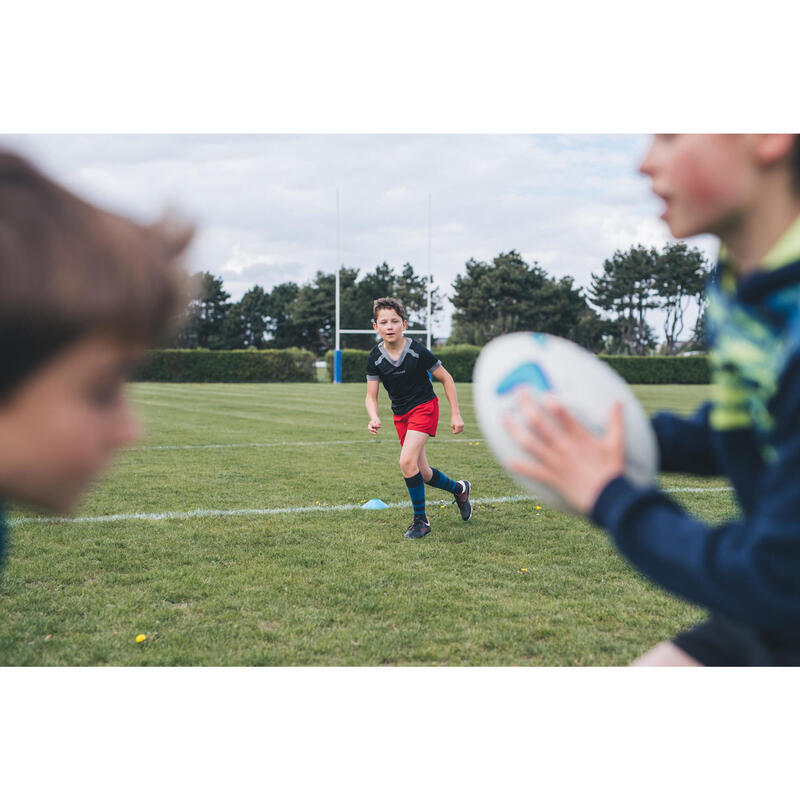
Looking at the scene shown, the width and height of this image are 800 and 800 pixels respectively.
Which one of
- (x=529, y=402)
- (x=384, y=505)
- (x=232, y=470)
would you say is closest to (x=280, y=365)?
(x=232, y=470)

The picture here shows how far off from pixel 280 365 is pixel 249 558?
91.0 feet

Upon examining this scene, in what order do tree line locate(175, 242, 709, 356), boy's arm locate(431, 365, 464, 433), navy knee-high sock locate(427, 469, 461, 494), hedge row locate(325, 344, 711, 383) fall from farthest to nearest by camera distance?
tree line locate(175, 242, 709, 356)
hedge row locate(325, 344, 711, 383)
boy's arm locate(431, 365, 464, 433)
navy knee-high sock locate(427, 469, 461, 494)

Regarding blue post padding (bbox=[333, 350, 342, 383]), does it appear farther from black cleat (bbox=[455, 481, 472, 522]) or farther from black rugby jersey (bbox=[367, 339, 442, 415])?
black cleat (bbox=[455, 481, 472, 522])

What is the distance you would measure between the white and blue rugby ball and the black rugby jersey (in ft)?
15.0

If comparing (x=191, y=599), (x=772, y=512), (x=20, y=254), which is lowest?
(x=191, y=599)

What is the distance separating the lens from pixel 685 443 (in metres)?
1.58

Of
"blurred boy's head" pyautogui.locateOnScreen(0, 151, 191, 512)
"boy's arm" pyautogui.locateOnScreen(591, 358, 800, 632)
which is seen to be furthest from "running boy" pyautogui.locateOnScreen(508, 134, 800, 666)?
"blurred boy's head" pyautogui.locateOnScreen(0, 151, 191, 512)

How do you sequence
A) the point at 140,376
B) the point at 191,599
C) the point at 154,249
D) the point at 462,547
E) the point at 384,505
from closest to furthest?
1. the point at 154,249
2. the point at 191,599
3. the point at 462,547
4. the point at 384,505
5. the point at 140,376

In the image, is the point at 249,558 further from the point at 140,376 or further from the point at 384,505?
the point at 140,376

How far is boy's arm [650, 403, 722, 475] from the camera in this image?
5.20 feet

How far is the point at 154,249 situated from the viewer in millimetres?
1156

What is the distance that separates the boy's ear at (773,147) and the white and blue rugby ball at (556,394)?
1.42 feet

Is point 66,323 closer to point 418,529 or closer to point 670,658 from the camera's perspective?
point 670,658

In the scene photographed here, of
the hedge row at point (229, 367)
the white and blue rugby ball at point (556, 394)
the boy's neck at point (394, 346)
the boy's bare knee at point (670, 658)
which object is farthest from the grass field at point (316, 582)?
the hedge row at point (229, 367)
